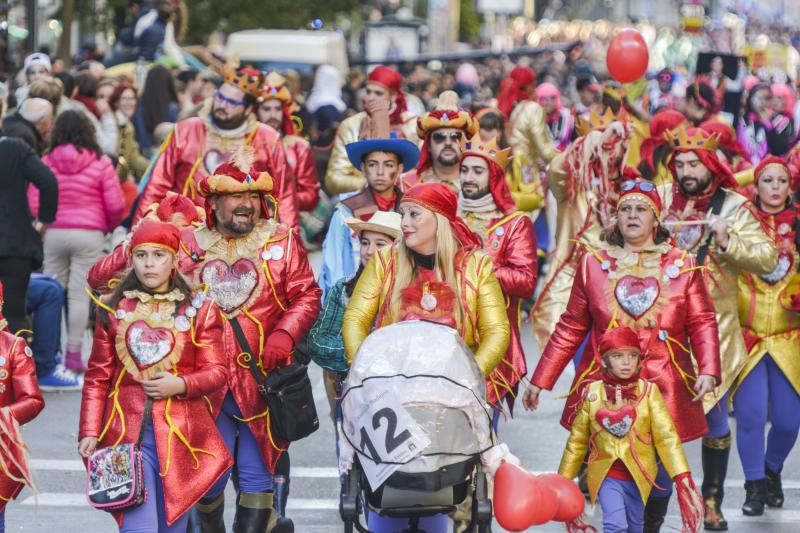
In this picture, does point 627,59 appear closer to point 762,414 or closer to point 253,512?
point 762,414

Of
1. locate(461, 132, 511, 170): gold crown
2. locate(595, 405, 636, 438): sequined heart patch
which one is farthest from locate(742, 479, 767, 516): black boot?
locate(461, 132, 511, 170): gold crown

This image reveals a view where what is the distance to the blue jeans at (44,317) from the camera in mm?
12211

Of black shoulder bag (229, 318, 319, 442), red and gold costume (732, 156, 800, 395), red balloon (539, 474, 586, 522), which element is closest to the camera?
red balloon (539, 474, 586, 522)

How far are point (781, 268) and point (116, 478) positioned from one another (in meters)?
4.35

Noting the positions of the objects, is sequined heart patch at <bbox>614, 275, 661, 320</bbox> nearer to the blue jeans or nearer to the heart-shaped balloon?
the heart-shaped balloon

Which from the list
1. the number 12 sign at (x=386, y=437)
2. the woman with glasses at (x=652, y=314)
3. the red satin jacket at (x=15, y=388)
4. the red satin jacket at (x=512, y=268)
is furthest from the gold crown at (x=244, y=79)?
the number 12 sign at (x=386, y=437)

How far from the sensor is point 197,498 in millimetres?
6938

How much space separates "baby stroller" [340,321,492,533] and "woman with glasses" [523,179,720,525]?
5.14 ft

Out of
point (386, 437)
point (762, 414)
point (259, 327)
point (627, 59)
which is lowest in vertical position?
point (762, 414)

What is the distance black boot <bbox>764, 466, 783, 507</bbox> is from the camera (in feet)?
30.6

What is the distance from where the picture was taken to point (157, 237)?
6922 mm

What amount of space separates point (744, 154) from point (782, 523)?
10.3 feet

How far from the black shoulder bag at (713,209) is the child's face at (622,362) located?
5.02ft

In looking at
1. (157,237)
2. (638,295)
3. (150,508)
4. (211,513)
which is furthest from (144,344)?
(638,295)
